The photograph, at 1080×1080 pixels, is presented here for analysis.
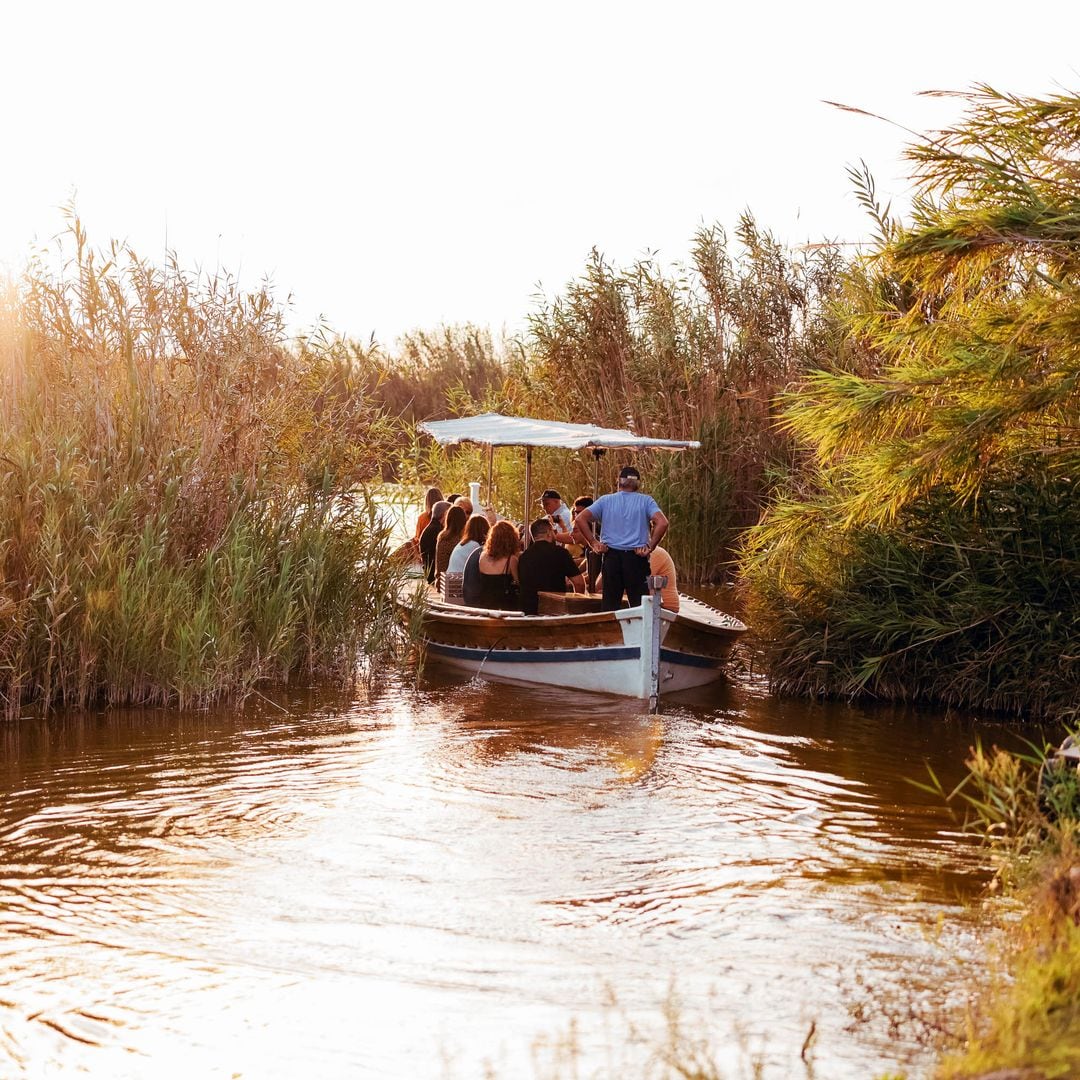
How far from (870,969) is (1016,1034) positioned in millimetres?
2041

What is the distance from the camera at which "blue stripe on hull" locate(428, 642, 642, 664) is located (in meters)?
12.8

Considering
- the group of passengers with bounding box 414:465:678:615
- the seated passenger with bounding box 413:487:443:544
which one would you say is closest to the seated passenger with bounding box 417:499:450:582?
the group of passengers with bounding box 414:465:678:615

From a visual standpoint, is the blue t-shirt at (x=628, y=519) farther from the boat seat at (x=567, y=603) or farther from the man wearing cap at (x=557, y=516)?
the man wearing cap at (x=557, y=516)

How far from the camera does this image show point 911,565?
478 inches

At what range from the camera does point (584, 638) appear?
512 inches

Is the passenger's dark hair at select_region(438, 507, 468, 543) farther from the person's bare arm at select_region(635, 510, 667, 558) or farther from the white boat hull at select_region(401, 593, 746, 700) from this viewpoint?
the person's bare arm at select_region(635, 510, 667, 558)

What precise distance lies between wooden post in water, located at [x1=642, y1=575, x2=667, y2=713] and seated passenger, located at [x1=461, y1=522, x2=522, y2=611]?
227 cm

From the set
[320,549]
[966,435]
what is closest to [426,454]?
[320,549]

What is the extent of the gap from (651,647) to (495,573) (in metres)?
2.46

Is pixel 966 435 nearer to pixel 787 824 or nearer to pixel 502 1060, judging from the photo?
pixel 787 824

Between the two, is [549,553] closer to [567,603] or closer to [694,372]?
[567,603]

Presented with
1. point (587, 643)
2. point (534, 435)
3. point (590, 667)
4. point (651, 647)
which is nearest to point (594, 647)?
point (587, 643)

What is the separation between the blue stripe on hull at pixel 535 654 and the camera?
42.0ft

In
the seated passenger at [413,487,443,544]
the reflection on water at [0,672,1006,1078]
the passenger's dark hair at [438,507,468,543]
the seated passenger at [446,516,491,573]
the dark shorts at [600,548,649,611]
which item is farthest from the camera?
the seated passenger at [413,487,443,544]
